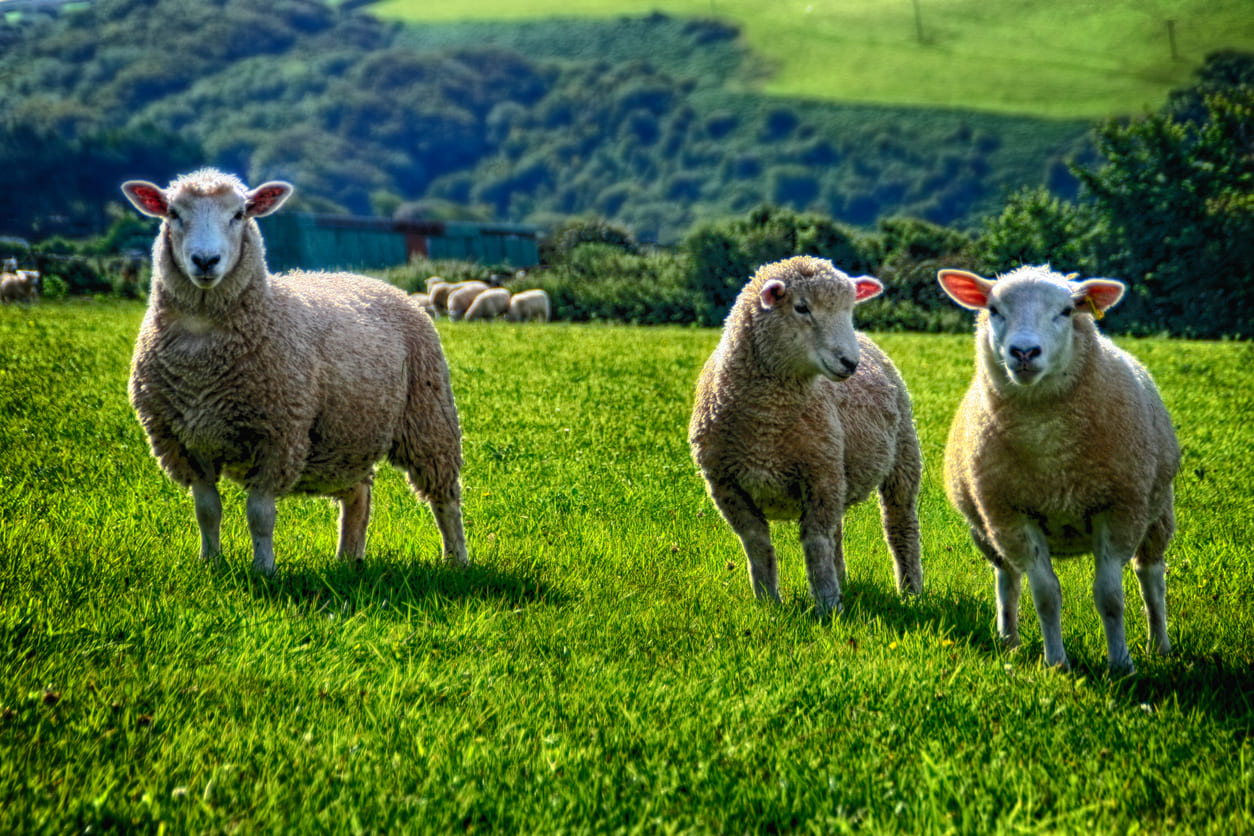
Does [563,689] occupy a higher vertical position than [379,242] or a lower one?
higher

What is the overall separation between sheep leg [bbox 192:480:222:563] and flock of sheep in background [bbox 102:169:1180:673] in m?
0.01

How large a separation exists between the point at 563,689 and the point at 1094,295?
2.83 m

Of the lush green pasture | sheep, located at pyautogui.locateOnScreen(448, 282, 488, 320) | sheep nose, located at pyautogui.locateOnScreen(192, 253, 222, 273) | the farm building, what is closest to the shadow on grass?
the lush green pasture

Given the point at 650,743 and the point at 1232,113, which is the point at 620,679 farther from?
the point at 1232,113

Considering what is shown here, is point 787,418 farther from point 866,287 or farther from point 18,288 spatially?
point 18,288

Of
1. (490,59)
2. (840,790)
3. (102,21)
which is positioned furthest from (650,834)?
(102,21)

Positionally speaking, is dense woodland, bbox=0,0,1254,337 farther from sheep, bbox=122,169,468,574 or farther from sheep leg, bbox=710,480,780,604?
sheep, bbox=122,169,468,574

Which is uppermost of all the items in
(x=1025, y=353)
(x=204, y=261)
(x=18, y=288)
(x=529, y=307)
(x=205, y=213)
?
(x=205, y=213)

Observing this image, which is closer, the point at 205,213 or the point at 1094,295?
the point at 1094,295

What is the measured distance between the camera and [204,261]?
537 centimetres

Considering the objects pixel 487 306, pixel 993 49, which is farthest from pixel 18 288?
pixel 993 49

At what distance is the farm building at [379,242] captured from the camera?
4084 centimetres

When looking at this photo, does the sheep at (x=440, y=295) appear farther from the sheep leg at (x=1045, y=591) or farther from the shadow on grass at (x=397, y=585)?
the sheep leg at (x=1045, y=591)

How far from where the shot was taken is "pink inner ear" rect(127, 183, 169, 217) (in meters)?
5.68
